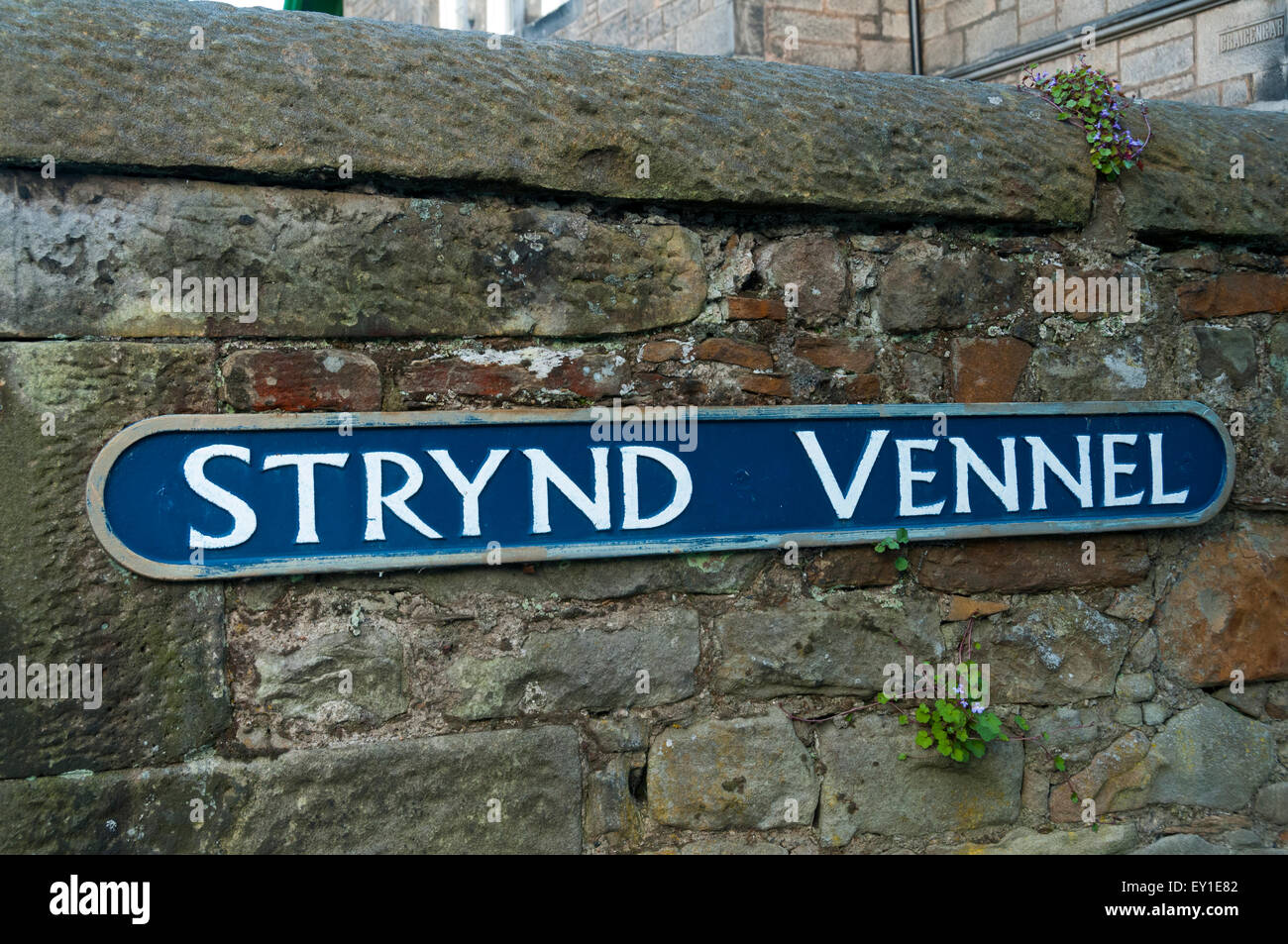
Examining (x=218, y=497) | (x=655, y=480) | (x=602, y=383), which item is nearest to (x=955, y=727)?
(x=655, y=480)

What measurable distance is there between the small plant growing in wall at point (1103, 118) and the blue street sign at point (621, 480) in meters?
0.49

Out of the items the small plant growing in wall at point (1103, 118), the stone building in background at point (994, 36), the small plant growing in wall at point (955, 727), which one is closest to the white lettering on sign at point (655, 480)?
the small plant growing in wall at point (955, 727)

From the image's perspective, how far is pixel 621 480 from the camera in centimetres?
169

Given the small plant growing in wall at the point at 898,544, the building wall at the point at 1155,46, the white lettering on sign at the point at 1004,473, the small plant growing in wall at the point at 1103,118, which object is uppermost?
the building wall at the point at 1155,46

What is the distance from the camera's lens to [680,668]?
176 centimetres

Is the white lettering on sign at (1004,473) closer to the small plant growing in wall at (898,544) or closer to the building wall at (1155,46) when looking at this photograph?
the small plant growing in wall at (898,544)

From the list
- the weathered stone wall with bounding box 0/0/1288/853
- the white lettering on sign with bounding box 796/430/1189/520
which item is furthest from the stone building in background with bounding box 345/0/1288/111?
the white lettering on sign with bounding box 796/430/1189/520

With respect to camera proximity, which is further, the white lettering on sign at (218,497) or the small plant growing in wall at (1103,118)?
the small plant growing in wall at (1103,118)

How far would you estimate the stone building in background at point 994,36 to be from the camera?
5605mm

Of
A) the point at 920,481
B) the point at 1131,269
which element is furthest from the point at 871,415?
the point at 1131,269

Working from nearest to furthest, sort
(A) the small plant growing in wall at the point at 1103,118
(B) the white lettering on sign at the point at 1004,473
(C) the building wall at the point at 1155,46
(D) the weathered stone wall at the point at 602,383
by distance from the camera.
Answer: (D) the weathered stone wall at the point at 602,383 → (B) the white lettering on sign at the point at 1004,473 → (A) the small plant growing in wall at the point at 1103,118 → (C) the building wall at the point at 1155,46

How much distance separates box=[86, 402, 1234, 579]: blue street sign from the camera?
1.49 meters
